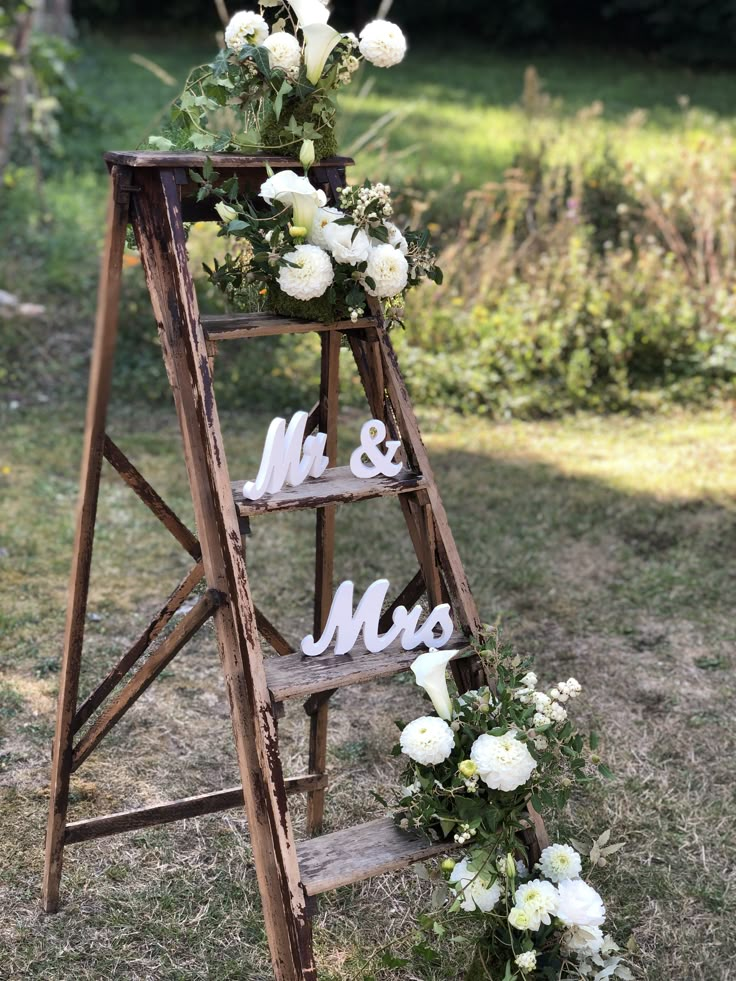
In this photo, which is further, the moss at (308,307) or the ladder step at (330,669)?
the moss at (308,307)

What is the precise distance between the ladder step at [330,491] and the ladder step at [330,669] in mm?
288

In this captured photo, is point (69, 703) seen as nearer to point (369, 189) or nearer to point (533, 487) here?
point (369, 189)

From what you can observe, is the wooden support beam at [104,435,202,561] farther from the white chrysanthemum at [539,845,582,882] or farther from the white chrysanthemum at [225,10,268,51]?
the white chrysanthemum at [539,845,582,882]

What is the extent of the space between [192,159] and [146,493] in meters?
0.77

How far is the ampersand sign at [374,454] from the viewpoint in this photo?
6.73 ft

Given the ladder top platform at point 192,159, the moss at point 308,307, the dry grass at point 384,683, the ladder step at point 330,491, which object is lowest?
the dry grass at point 384,683

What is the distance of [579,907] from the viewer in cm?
194

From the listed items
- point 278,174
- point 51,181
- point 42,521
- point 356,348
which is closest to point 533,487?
point 42,521

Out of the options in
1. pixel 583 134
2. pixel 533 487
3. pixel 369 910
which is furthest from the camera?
pixel 583 134

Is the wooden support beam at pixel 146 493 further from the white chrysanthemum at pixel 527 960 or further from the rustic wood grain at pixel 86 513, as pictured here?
the white chrysanthemum at pixel 527 960

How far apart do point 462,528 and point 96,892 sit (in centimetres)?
245

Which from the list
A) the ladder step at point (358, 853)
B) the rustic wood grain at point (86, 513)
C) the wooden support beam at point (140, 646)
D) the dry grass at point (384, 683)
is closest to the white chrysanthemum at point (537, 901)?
the ladder step at point (358, 853)

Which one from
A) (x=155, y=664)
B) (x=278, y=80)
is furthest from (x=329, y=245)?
(x=155, y=664)

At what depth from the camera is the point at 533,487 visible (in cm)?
511
